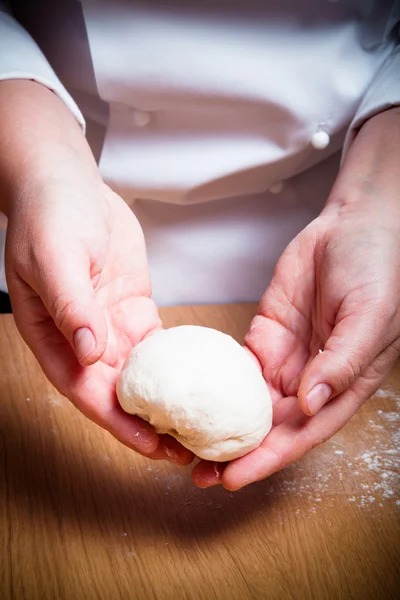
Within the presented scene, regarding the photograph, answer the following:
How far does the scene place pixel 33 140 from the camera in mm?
1222

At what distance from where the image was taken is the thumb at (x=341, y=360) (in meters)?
1.00

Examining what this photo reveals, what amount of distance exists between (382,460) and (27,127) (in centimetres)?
100

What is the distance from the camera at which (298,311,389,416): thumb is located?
3.27ft

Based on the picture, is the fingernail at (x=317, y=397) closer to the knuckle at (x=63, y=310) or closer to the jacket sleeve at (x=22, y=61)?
the knuckle at (x=63, y=310)

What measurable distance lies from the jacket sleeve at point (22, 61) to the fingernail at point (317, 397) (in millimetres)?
850

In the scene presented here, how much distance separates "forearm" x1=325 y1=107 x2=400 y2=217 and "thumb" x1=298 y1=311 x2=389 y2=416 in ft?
1.03

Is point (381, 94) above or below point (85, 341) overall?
above

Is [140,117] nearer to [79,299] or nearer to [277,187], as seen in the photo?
[277,187]

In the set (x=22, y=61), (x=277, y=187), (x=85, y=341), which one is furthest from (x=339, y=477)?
(x=22, y=61)

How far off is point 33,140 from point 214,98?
0.49 metres

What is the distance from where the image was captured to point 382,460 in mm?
1283

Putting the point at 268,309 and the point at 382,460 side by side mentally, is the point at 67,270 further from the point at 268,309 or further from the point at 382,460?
the point at 382,460

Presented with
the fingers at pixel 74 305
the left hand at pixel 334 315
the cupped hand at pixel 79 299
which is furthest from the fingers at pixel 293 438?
the fingers at pixel 74 305

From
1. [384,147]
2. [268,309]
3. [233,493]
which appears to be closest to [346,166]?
[384,147]
